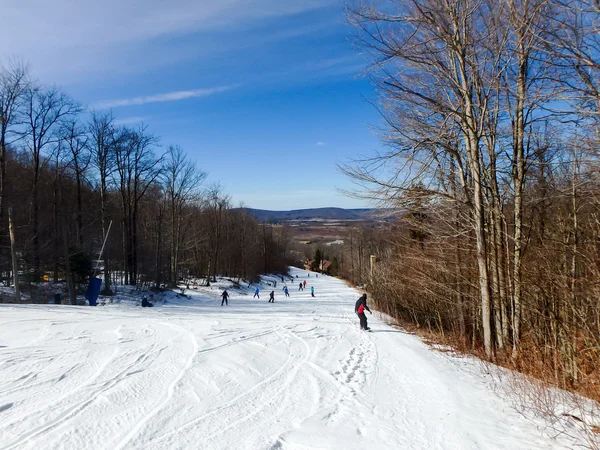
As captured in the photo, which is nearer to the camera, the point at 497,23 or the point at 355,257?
the point at 497,23

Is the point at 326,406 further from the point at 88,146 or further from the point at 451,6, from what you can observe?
the point at 88,146

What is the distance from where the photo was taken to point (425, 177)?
8922 millimetres

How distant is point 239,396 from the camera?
6.27m

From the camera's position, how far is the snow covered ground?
Result: 15.4ft

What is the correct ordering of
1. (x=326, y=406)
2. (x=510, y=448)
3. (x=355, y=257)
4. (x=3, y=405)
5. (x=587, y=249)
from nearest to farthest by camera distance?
(x=510, y=448), (x=3, y=405), (x=326, y=406), (x=587, y=249), (x=355, y=257)

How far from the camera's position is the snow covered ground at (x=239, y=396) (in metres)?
4.69

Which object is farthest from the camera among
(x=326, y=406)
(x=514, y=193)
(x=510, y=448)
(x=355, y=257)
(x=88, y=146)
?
(x=355, y=257)

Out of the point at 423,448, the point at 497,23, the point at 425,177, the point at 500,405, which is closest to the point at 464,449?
the point at 423,448

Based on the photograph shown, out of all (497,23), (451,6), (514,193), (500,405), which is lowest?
(500,405)

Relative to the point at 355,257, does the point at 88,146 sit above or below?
above

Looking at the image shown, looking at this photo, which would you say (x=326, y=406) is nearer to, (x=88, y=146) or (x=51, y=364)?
(x=51, y=364)

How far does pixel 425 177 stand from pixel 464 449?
5870 mm

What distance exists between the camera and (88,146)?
26.6 meters

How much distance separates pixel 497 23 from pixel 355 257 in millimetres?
69222
